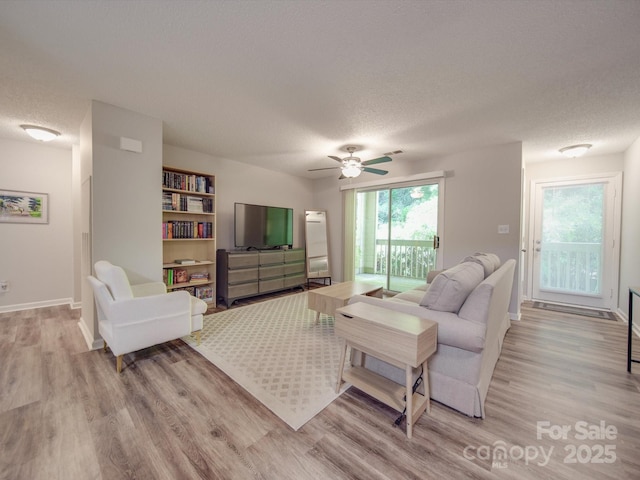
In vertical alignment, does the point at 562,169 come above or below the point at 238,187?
above

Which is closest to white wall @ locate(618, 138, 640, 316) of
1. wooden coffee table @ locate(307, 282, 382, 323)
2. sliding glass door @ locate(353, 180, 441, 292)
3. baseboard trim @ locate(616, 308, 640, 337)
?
baseboard trim @ locate(616, 308, 640, 337)

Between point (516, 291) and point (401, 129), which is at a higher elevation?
point (401, 129)

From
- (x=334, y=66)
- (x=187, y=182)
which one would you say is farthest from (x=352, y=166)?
(x=187, y=182)

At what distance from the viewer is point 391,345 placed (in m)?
1.49

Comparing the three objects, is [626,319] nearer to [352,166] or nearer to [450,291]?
[450,291]

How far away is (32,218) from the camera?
3678 mm

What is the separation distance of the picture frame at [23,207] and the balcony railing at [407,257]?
545 centimetres

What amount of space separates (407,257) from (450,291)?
3186 millimetres

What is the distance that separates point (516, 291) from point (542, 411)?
226 cm

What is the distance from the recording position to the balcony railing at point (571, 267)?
395 centimetres

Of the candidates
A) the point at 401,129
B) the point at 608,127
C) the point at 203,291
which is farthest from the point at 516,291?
the point at 203,291

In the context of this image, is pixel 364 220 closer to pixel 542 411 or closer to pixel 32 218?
pixel 542 411

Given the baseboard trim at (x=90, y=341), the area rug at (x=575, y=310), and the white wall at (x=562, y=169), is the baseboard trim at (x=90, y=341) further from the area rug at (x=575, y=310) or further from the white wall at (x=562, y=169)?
the white wall at (x=562, y=169)

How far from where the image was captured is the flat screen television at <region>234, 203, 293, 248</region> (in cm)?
430
